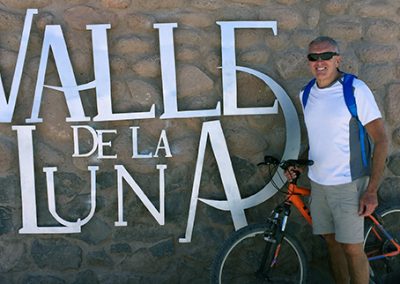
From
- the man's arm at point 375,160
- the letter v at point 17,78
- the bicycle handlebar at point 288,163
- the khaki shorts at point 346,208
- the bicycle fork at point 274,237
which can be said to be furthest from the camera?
the letter v at point 17,78

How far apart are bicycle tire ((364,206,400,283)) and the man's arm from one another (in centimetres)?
56

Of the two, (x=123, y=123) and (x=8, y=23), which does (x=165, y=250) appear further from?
(x=8, y=23)

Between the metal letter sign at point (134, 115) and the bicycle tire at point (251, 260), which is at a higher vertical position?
the metal letter sign at point (134, 115)

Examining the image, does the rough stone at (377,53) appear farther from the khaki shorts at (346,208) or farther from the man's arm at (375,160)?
the khaki shorts at (346,208)

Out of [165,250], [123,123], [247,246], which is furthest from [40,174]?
[247,246]

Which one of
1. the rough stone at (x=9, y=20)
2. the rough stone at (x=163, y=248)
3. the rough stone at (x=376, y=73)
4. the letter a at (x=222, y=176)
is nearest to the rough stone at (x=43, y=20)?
the rough stone at (x=9, y=20)

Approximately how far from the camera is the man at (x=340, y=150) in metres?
3.05

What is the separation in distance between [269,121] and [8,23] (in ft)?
6.74

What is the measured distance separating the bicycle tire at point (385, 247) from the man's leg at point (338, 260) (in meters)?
0.24

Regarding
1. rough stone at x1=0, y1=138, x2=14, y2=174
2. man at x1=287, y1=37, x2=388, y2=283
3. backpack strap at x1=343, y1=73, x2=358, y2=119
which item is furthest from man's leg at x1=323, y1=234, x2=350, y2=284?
rough stone at x1=0, y1=138, x2=14, y2=174

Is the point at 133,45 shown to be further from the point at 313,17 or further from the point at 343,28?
the point at 343,28

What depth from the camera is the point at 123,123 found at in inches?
147

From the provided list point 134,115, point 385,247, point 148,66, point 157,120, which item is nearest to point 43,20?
point 148,66

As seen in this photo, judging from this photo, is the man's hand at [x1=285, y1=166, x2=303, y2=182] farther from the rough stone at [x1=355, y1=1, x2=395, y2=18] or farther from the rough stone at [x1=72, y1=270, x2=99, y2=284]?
the rough stone at [x1=72, y1=270, x2=99, y2=284]
